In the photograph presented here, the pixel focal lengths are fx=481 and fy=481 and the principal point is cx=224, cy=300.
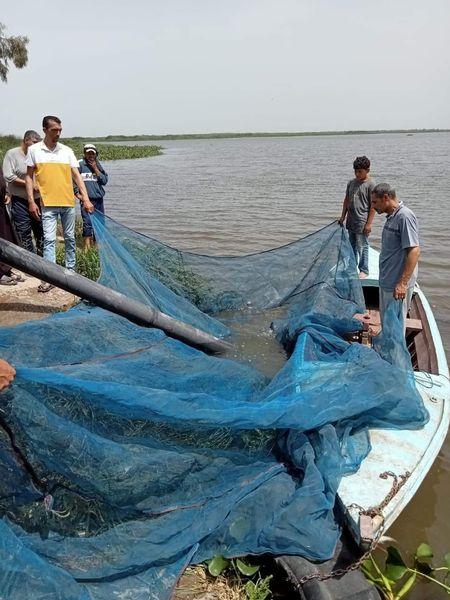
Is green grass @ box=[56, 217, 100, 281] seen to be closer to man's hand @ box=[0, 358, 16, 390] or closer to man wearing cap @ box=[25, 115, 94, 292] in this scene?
man wearing cap @ box=[25, 115, 94, 292]

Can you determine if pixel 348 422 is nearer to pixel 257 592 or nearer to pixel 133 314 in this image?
pixel 257 592

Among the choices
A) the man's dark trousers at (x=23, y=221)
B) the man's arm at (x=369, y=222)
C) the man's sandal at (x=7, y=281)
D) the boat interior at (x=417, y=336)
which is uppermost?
the man's dark trousers at (x=23, y=221)

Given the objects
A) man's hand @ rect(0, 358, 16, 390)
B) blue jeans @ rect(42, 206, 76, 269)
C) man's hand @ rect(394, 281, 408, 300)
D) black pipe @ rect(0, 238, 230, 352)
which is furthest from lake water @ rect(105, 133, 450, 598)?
blue jeans @ rect(42, 206, 76, 269)

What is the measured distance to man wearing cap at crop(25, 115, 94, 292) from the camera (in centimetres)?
497

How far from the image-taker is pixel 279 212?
1460 centimetres

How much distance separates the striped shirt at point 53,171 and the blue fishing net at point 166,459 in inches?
87.0

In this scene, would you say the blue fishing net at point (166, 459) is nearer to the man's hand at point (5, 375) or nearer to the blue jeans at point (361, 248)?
the man's hand at point (5, 375)

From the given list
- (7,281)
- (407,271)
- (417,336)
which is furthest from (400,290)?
(7,281)

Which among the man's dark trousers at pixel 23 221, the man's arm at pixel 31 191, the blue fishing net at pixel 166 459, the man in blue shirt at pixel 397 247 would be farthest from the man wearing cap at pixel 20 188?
the man in blue shirt at pixel 397 247

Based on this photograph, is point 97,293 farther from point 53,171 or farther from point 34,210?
point 34,210

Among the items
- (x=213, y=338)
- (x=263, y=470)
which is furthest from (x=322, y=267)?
(x=263, y=470)

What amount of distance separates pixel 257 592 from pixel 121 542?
27.7 inches

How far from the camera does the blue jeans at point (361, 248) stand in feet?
19.4

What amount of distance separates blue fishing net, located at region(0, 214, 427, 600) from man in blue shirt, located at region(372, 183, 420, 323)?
75 centimetres
